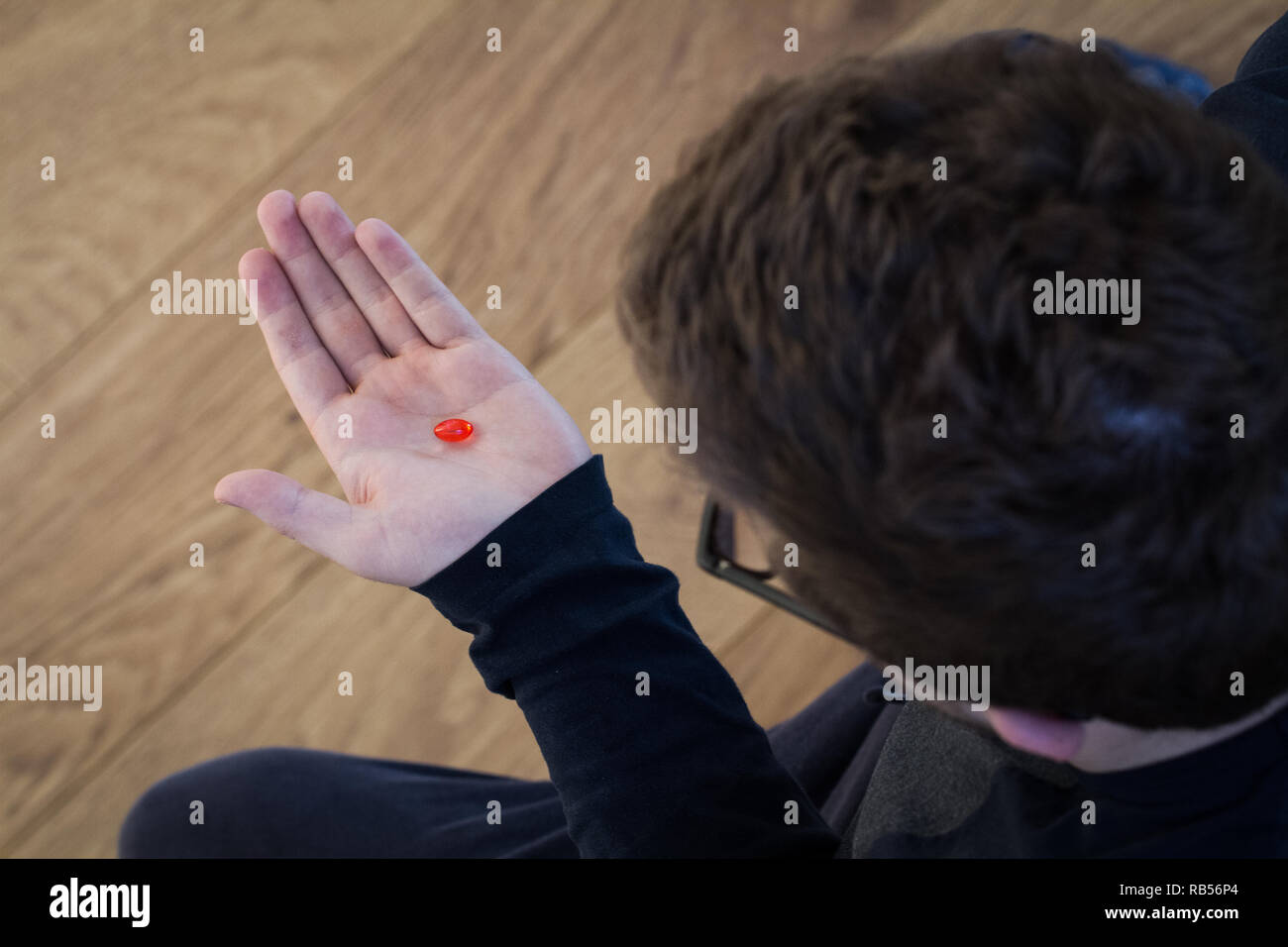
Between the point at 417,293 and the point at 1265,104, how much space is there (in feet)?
1.83

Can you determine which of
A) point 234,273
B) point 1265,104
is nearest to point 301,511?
point 234,273

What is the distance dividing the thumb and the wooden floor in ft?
1.25

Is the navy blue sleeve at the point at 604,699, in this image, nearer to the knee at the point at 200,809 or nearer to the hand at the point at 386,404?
the hand at the point at 386,404

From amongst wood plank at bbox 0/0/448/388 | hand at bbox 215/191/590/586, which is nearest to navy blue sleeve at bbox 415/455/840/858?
hand at bbox 215/191/590/586

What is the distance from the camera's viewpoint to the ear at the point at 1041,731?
1.34 ft

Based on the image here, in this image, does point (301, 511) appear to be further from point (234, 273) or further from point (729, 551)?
point (234, 273)

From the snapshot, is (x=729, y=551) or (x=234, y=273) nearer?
(x=729, y=551)

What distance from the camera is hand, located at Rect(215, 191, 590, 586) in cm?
56

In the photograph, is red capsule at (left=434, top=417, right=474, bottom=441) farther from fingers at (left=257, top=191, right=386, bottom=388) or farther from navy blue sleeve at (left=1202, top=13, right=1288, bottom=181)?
navy blue sleeve at (left=1202, top=13, right=1288, bottom=181)

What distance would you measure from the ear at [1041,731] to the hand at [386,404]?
0.30 metres

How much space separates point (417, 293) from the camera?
63 centimetres

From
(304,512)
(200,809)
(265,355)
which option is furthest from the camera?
(265,355)

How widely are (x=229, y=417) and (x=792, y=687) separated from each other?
25.7 inches

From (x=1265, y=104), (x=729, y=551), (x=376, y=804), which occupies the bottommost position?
(x=376, y=804)
